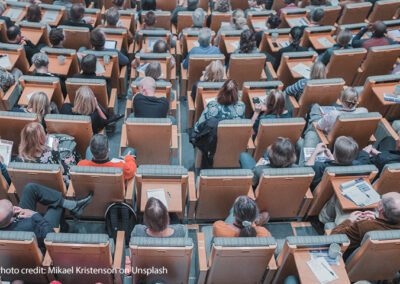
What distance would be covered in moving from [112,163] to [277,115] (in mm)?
1922

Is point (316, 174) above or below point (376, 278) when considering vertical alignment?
above

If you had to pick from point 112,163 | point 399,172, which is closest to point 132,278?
point 112,163

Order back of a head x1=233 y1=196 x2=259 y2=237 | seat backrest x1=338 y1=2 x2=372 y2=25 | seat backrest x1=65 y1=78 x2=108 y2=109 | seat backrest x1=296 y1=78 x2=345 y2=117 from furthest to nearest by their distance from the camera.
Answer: seat backrest x1=338 y1=2 x2=372 y2=25 < seat backrest x1=296 y1=78 x2=345 y2=117 < seat backrest x1=65 y1=78 x2=108 y2=109 < back of a head x1=233 y1=196 x2=259 y2=237

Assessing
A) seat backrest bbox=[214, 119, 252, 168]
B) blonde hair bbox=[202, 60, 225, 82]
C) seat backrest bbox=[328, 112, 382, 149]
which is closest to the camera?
seat backrest bbox=[214, 119, 252, 168]

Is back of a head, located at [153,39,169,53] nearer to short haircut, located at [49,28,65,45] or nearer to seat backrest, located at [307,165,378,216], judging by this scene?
short haircut, located at [49,28,65,45]

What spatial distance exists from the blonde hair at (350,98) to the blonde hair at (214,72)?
1.47m

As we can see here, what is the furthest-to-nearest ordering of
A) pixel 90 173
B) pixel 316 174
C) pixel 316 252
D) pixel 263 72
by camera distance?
pixel 263 72
pixel 316 174
pixel 90 173
pixel 316 252

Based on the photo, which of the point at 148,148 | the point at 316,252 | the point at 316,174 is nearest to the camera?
the point at 316,252

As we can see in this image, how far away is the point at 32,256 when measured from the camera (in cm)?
313

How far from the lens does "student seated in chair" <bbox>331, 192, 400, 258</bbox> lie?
3.26 m

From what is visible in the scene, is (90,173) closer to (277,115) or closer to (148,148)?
(148,148)

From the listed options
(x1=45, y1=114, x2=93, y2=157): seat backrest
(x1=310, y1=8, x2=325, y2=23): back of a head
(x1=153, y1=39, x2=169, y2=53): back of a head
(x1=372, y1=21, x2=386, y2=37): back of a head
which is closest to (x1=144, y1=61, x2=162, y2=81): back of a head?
(x1=153, y1=39, x2=169, y2=53): back of a head

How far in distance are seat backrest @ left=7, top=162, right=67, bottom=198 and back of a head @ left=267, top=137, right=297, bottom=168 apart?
6.31 feet

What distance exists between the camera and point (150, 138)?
4.32 meters
